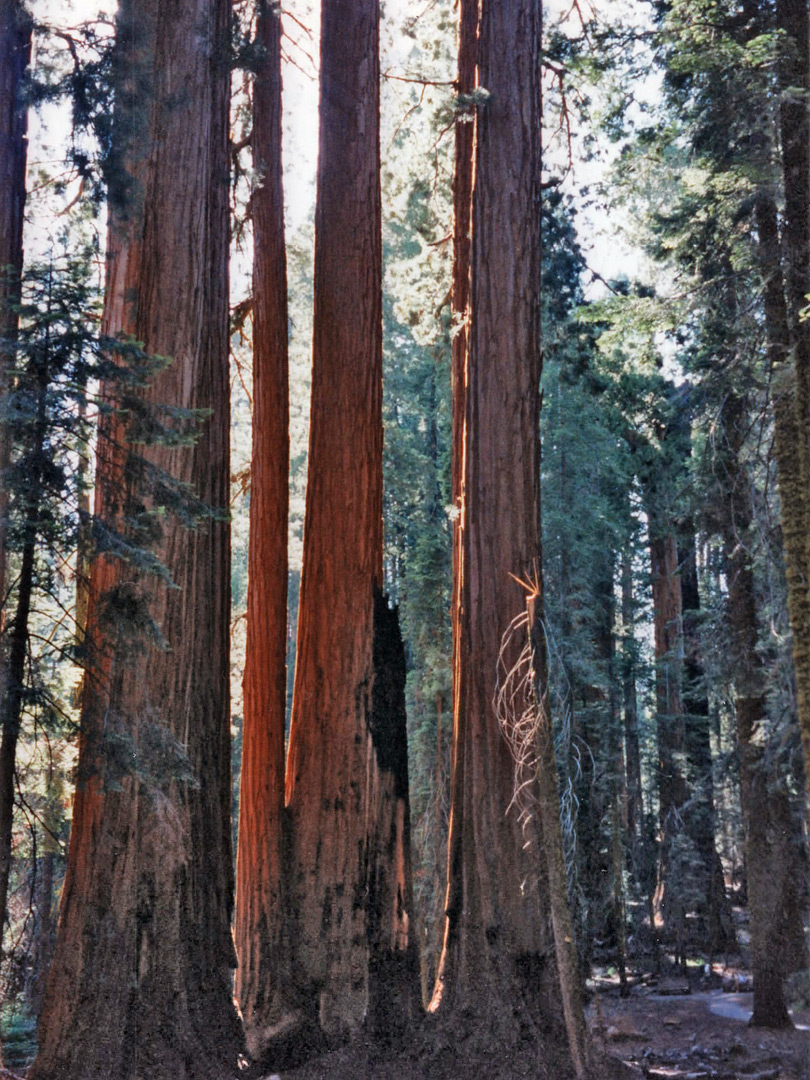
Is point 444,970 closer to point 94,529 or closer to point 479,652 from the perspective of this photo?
point 479,652

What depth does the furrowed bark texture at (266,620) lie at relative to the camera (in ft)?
25.9

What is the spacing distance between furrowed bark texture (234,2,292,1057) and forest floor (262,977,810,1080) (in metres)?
0.76

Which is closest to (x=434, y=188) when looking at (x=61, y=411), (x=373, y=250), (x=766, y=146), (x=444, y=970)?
(x=373, y=250)

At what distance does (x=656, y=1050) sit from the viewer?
460 inches

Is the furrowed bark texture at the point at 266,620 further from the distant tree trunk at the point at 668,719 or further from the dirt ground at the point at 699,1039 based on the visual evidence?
the distant tree trunk at the point at 668,719

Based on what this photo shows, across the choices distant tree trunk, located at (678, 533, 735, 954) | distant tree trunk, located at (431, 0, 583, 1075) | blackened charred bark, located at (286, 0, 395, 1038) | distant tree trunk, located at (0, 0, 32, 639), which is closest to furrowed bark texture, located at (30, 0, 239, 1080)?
distant tree trunk, located at (0, 0, 32, 639)

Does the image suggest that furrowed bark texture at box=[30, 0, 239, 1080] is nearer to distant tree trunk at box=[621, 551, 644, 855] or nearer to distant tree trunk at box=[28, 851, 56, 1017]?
distant tree trunk at box=[28, 851, 56, 1017]

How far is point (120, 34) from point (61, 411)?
2.77 metres

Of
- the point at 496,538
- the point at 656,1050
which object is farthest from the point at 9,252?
the point at 656,1050

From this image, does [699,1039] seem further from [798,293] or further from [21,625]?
[21,625]

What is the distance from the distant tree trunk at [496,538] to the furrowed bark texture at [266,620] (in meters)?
1.38

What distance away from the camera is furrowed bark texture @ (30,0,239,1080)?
5879 millimetres

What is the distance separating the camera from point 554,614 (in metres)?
16.8

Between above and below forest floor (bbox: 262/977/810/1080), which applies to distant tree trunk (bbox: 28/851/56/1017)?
above
